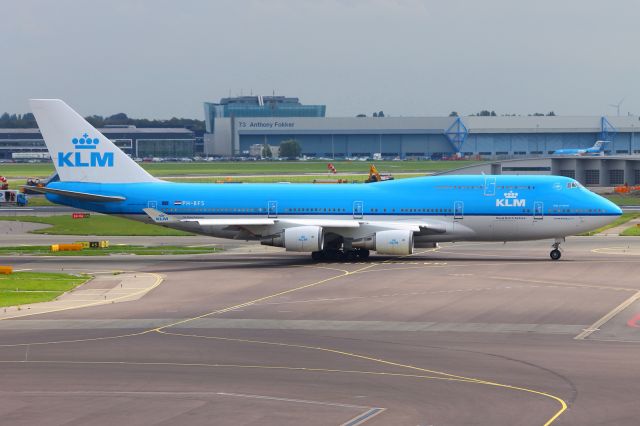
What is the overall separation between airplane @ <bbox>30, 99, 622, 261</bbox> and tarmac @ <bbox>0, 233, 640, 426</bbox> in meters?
A: 3.41

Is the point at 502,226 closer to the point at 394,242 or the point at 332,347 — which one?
the point at 394,242

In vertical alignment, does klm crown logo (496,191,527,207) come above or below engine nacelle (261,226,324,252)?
above

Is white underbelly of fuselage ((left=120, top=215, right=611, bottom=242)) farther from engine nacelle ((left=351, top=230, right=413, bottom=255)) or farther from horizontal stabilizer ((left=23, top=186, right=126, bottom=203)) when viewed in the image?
horizontal stabilizer ((left=23, top=186, right=126, bottom=203))

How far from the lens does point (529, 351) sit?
31.8 metres

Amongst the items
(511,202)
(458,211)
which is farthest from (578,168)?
(458,211)

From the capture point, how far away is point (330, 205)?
60969mm

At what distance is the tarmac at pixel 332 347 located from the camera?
24.8m

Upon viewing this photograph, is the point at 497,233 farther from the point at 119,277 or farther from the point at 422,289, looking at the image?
the point at 119,277

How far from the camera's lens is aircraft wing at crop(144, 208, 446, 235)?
2322 inches

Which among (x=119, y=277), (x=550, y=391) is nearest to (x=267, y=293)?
(x=119, y=277)

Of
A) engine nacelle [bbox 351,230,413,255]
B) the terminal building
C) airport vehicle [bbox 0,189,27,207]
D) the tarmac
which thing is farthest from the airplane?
the terminal building

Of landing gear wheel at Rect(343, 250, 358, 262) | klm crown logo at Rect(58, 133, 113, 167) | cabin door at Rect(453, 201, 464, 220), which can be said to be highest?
klm crown logo at Rect(58, 133, 113, 167)

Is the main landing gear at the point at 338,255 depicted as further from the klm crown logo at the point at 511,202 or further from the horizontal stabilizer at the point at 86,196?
the horizontal stabilizer at the point at 86,196

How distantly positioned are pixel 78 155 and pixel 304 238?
15147mm
